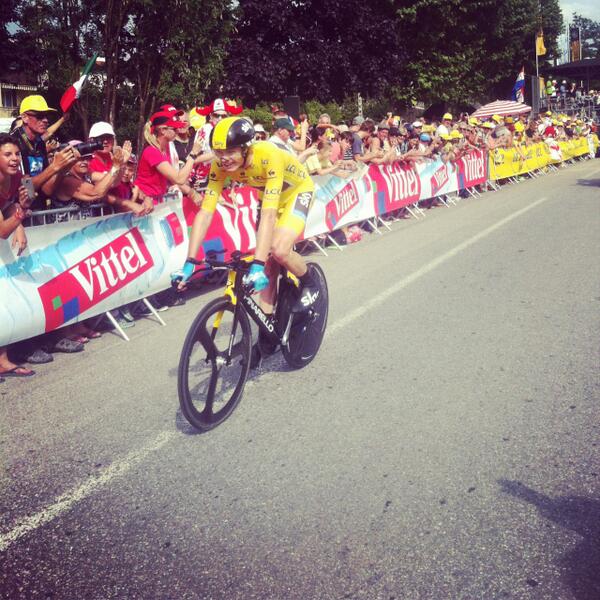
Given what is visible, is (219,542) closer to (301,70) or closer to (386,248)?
(386,248)

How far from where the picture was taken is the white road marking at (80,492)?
323 centimetres

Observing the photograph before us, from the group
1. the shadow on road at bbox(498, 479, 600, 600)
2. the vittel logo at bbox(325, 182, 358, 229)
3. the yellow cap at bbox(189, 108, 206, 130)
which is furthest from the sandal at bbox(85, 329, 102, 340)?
the yellow cap at bbox(189, 108, 206, 130)

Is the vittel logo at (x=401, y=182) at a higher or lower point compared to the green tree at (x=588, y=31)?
lower

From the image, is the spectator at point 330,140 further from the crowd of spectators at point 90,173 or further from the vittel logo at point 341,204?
the vittel logo at point 341,204

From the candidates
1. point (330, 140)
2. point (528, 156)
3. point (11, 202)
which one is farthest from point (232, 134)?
point (528, 156)

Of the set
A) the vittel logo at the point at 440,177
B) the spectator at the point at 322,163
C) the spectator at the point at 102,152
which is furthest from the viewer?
the vittel logo at the point at 440,177

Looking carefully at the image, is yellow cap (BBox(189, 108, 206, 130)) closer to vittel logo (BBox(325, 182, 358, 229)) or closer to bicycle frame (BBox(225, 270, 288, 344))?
vittel logo (BBox(325, 182, 358, 229))

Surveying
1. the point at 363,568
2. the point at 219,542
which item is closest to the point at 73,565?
the point at 219,542

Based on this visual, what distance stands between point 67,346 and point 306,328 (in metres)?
2.39

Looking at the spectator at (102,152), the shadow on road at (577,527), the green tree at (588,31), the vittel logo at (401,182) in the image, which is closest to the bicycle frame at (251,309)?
the shadow on road at (577,527)

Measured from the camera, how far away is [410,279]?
8.17 meters

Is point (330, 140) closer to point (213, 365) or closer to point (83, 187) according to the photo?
point (83, 187)

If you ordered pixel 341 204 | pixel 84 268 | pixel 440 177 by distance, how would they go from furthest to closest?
pixel 440 177 < pixel 341 204 < pixel 84 268

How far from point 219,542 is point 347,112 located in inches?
2026
